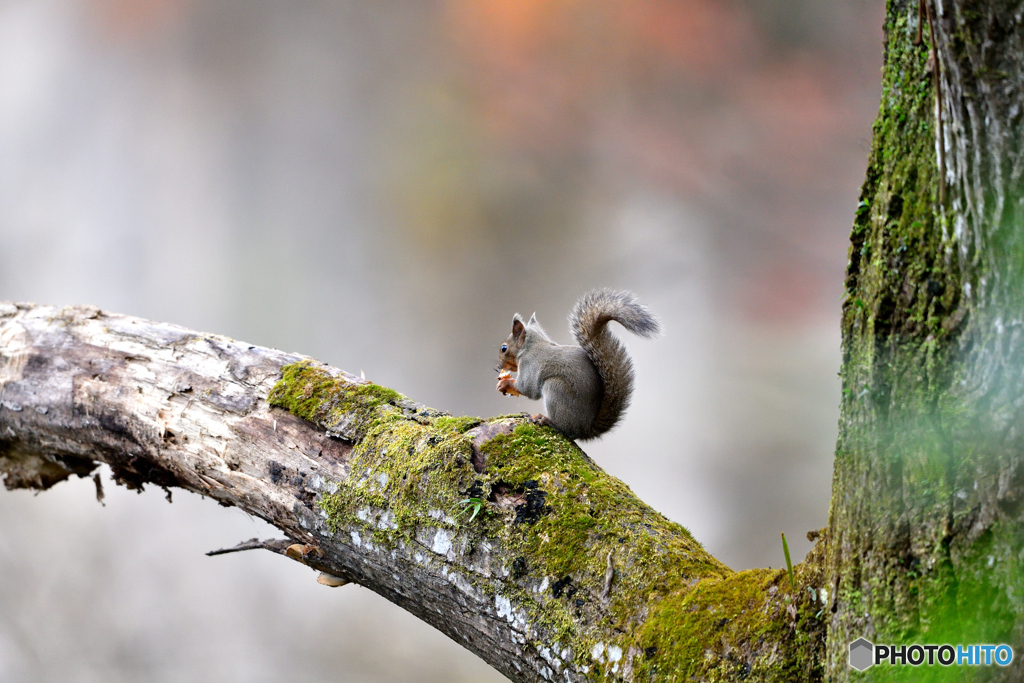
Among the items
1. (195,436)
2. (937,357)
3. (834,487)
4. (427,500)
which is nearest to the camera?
(937,357)

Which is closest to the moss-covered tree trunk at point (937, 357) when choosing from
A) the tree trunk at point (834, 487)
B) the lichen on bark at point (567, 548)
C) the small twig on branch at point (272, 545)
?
the tree trunk at point (834, 487)

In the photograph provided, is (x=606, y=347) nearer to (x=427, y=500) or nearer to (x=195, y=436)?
(x=427, y=500)

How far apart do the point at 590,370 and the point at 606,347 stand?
0.09 meters

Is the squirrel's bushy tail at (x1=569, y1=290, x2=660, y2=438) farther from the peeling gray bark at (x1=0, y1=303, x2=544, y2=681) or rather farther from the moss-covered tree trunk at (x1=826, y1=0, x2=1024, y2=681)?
the moss-covered tree trunk at (x1=826, y1=0, x2=1024, y2=681)

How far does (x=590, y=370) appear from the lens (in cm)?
210

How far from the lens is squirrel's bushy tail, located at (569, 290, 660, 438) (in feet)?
6.58

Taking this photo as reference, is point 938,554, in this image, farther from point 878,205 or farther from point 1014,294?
point 878,205

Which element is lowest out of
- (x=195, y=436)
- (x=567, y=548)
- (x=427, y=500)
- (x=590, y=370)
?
(x=567, y=548)

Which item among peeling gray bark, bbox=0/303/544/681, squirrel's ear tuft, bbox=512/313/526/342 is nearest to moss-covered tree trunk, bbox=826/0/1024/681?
peeling gray bark, bbox=0/303/544/681

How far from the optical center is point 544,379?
2139 millimetres

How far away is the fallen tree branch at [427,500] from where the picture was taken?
1319 millimetres

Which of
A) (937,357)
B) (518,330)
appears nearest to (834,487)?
(937,357)

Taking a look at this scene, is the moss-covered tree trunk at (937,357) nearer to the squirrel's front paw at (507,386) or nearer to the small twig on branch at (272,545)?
the squirrel's front paw at (507,386)

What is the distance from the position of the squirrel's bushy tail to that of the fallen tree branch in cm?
27
